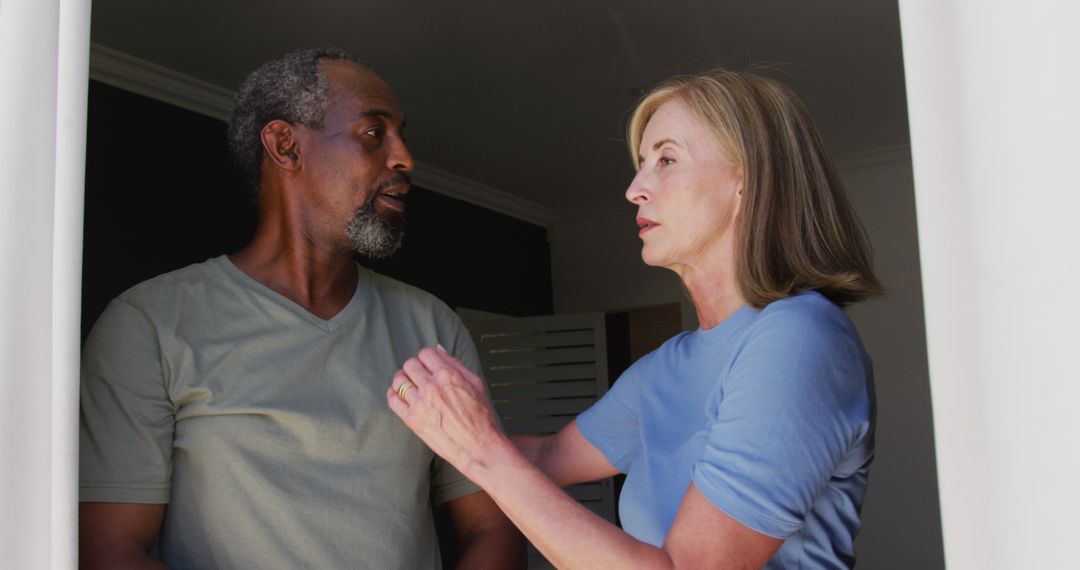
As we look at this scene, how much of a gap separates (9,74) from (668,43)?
3034 mm

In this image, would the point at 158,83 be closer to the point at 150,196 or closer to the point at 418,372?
the point at 150,196

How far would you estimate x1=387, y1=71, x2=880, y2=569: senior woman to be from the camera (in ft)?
3.74

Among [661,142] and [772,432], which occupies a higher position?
[661,142]

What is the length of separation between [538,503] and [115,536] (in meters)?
0.74

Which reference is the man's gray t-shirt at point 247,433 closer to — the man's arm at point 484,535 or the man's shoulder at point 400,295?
the man's arm at point 484,535

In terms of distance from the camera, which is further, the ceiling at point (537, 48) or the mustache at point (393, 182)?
the ceiling at point (537, 48)

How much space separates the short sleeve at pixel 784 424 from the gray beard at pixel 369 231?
3.17 feet

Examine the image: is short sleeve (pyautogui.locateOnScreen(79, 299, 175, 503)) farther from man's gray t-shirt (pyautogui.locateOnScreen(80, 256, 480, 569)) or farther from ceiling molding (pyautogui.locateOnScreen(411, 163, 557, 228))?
ceiling molding (pyautogui.locateOnScreen(411, 163, 557, 228))

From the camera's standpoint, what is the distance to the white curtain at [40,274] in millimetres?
1206

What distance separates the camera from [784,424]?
1.14 m

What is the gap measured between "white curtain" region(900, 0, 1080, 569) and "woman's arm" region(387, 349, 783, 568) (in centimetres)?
31

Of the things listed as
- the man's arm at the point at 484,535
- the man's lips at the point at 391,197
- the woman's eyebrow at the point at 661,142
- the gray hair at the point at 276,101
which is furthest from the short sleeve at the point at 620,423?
the gray hair at the point at 276,101

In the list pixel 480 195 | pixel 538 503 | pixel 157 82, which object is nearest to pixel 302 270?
pixel 538 503

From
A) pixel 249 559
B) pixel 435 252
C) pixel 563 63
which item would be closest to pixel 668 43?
pixel 563 63
